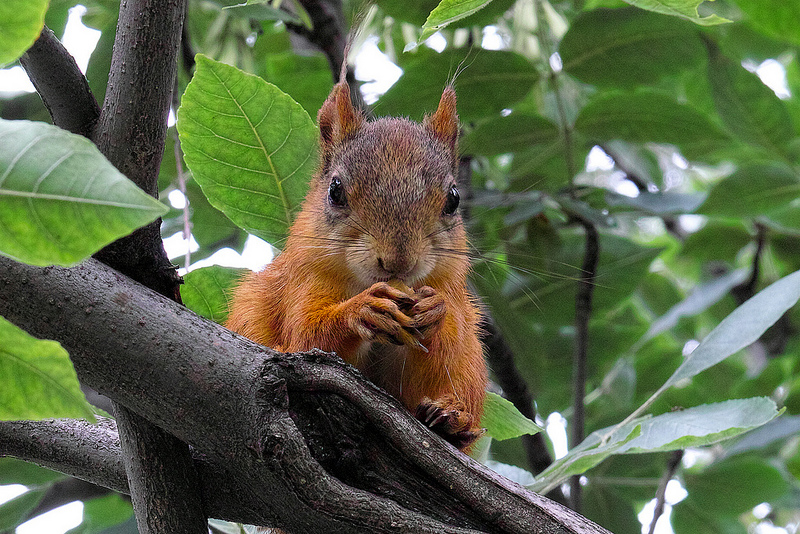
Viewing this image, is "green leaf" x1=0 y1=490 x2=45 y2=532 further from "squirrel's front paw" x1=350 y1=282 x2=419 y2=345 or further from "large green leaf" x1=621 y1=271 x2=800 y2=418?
"large green leaf" x1=621 y1=271 x2=800 y2=418

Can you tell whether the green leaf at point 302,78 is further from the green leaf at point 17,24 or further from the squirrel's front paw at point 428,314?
the green leaf at point 17,24

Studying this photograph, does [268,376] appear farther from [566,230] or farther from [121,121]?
[566,230]

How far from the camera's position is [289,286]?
161cm

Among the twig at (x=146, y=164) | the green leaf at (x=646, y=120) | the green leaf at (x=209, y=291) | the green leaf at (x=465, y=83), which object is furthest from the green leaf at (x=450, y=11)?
the green leaf at (x=646, y=120)

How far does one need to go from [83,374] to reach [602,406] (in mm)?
2114

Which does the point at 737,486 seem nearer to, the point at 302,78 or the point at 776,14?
the point at 776,14

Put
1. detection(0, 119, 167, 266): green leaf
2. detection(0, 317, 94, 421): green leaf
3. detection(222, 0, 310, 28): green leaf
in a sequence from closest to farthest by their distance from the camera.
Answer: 1. detection(0, 119, 167, 266): green leaf
2. detection(0, 317, 94, 421): green leaf
3. detection(222, 0, 310, 28): green leaf

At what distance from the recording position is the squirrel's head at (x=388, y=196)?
4.78 ft

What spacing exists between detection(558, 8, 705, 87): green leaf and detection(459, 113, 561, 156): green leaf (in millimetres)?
167

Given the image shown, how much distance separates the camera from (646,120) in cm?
217

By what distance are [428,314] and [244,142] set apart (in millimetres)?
464

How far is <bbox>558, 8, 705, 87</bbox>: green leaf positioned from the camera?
205 centimetres

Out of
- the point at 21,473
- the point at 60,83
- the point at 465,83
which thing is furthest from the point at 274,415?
the point at 465,83

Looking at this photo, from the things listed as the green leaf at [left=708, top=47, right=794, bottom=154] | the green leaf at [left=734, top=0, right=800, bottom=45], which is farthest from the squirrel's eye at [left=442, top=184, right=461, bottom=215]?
the green leaf at [left=708, top=47, right=794, bottom=154]
